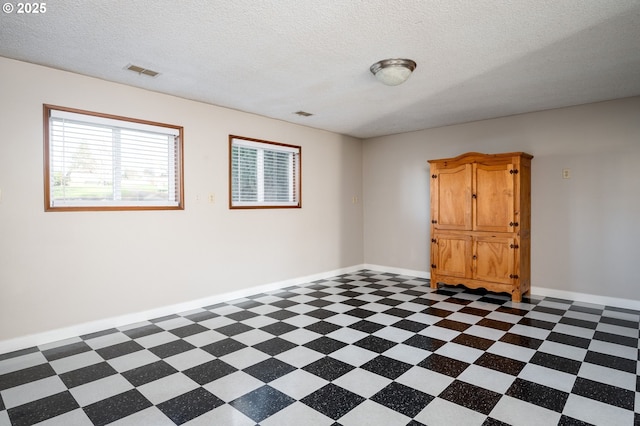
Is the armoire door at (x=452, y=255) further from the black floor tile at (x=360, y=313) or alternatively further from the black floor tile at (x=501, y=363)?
the black floor tile at (x=501, y=363)

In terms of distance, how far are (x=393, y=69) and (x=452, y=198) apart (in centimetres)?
242

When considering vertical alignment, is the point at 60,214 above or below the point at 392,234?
above

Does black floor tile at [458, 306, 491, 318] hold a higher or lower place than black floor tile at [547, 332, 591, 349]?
higher

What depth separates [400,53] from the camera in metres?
2.93

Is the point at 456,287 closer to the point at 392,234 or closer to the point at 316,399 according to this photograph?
the point at 392,234

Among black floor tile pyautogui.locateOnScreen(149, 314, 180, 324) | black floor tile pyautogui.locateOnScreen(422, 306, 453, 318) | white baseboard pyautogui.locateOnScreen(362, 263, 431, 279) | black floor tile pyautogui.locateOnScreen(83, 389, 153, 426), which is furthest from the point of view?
white baseboard pyautogui.locateOnScreen(362, 263, 431, 279)

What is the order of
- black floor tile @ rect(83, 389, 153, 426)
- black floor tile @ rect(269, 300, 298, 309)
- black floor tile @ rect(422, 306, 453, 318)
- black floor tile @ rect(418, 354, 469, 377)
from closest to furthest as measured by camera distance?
black floor tile @ rect(83, 389, 153, 426)
black floor tile @ rect(418, 354, 469, 377)
black floor tile @ rect(422, 306, 453, 318)
black floor tile @ rect(269, 300, 298, 309)

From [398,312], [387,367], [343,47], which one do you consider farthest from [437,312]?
[343,47]

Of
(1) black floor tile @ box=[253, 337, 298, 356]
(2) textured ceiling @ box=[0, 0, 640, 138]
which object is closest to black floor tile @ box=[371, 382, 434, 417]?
(1) black floor tile @ box=[253, 337, 298, 356]

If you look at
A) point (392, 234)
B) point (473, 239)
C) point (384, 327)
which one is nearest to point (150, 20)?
point (384, 327)

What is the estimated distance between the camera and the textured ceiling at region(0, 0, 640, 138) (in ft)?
7.52

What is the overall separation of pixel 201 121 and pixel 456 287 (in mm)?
4198

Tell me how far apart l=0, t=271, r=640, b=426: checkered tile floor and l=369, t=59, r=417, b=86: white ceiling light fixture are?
7.70 ft

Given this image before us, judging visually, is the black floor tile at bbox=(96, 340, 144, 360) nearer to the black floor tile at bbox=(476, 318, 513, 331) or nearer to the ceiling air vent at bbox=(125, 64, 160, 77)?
the ceiling air vent at bbox=(125, 64, 160, 77)
